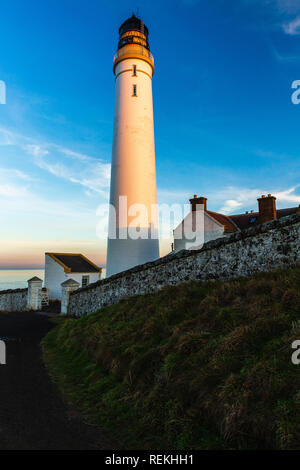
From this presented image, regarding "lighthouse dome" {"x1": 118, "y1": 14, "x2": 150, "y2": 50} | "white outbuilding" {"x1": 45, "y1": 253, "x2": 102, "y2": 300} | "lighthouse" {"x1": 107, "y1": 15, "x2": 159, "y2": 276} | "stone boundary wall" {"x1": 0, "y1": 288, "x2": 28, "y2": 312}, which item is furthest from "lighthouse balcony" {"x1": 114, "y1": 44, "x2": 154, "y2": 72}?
"stone boundary wall" {"x1": 0, "y1": 288, "x2": 28, "y2": 312}

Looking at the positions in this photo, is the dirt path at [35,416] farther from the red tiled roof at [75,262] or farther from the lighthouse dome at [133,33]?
the lighthouse dome at [133,33]

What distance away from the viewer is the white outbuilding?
991 inches

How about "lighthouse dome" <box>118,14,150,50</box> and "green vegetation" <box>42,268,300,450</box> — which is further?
"lighthouse dome" <box>118,14,150,50</box>

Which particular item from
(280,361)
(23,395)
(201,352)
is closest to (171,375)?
(201,352)

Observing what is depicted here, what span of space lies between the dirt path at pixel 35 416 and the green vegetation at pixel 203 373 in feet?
0.99

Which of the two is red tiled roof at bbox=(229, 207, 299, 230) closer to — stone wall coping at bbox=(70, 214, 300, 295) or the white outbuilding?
stone wall coping at bbox=(70, 214, 300, 295)

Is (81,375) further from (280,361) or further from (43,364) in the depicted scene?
(280,361)

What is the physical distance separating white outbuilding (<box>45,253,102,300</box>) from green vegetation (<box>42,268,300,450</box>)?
58.3 feet

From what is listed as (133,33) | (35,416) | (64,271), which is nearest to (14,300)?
(64,271)

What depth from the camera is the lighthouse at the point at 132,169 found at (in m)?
17.0

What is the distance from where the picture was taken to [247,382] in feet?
12.6

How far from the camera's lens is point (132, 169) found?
1727 centimetres

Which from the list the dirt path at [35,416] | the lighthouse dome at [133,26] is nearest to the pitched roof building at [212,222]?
the lighthouse dome at [133,26]

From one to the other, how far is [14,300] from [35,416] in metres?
23.3
